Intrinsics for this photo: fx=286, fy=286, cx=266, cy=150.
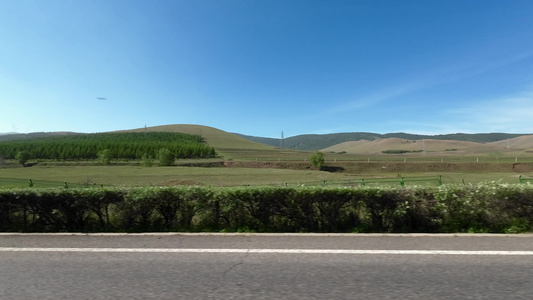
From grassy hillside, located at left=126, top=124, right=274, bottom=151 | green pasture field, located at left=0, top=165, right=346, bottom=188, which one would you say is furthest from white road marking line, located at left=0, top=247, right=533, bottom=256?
grassy hillside, located at left=126, top=124, right=274, bottom=151

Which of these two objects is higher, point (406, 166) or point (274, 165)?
point (274, 165)

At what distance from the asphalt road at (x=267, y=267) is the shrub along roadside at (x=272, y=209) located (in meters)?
0.77

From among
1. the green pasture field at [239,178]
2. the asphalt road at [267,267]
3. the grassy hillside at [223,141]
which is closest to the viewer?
the asphalt road at [267,267]

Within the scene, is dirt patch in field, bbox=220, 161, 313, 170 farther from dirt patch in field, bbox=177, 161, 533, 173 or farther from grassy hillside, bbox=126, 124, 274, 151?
grassy hillside, bbox=126, 124, 274, 151

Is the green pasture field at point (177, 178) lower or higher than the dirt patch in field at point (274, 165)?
lower

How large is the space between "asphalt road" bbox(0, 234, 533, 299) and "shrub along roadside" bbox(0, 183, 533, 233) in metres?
0.77

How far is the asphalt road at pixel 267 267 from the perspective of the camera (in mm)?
3625

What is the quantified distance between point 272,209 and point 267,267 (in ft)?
7.78

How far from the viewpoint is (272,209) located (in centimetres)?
672

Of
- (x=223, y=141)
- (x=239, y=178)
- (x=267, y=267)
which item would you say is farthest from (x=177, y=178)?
(x=223, y=141)

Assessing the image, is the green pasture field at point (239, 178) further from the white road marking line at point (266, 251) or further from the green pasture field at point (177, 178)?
the white road marking line at point (266, 251)

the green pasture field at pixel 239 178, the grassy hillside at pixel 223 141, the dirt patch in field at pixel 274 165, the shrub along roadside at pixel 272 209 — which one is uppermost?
the grassy hillside at pixel 223 141

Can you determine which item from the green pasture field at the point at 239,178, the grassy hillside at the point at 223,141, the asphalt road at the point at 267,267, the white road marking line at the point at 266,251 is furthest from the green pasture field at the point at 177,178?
the grassy hillside at the point at 223,141

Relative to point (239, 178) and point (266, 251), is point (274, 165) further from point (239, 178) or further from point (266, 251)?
point (266, 251)
